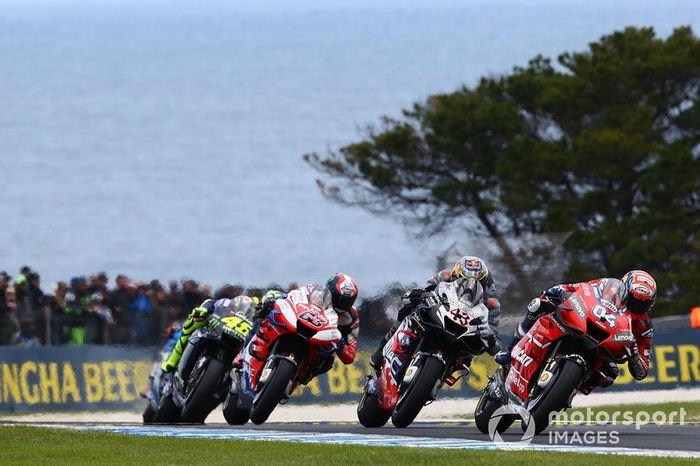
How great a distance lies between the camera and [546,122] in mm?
48438

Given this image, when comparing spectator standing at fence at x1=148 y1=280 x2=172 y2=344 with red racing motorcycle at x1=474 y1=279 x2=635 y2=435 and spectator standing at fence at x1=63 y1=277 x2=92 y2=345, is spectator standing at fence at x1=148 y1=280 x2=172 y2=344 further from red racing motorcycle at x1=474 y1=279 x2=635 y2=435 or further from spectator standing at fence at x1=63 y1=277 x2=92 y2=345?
red racing motorcycle at x1=474 y1=279 x2=635 y2=435

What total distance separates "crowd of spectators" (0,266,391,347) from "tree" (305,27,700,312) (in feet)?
59.8

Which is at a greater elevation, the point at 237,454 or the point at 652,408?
the point at 237,454

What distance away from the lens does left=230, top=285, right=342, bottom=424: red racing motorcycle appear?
16.4 metres

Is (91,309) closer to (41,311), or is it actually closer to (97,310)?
(97,310)

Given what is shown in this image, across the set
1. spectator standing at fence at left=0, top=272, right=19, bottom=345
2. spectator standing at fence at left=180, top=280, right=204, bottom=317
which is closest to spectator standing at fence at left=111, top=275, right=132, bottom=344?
spectator standing at fence at left=180, top=280, right=204, bottom=317

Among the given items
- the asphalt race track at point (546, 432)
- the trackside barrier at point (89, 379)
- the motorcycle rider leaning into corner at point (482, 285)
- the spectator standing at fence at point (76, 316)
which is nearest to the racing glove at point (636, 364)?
the asphalt race track at point (546, 432)

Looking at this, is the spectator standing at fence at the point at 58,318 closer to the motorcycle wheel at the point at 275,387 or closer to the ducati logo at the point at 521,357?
the motorcycle wheel at the point at 275,387

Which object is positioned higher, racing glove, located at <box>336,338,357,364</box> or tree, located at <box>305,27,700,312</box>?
racing glove, located at <box>336,338,357,364</box>

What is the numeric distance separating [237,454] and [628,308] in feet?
13.7

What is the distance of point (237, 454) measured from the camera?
12867mm

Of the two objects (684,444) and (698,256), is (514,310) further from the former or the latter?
(698,256)

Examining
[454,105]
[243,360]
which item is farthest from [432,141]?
[243,360]

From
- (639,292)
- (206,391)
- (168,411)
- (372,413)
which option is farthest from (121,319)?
(639,292)
